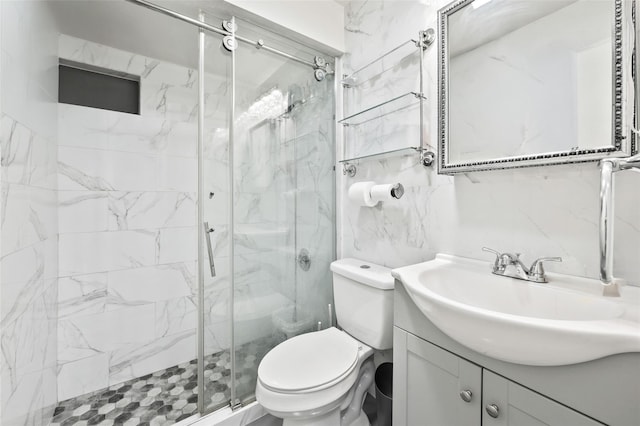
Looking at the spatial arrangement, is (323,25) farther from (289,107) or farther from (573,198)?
Answer: (573,198)

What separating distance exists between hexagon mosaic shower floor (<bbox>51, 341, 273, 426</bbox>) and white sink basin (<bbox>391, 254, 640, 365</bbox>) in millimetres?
1002

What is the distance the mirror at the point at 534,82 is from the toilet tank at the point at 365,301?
583mm

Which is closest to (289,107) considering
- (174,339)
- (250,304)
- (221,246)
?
(221,246)

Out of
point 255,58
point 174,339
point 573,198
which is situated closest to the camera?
point 573,198

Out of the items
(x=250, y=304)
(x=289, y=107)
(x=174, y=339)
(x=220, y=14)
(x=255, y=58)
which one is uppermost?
(x=220, y=14)

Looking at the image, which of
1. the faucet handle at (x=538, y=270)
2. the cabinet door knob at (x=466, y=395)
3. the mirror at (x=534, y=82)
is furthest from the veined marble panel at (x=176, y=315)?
the faucet handle at (x=538, y=270)

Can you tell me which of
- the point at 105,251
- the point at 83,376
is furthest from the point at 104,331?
the point at 105,251

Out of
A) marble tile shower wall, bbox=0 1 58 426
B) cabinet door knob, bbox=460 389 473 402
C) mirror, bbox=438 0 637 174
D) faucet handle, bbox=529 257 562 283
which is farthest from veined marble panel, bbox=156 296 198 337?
faucet handle, bbox=529 257 562 283

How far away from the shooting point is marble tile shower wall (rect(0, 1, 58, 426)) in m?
0.89

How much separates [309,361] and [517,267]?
3.03 feet

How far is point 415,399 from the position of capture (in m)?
0.93

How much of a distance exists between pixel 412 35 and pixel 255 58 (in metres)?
0.82

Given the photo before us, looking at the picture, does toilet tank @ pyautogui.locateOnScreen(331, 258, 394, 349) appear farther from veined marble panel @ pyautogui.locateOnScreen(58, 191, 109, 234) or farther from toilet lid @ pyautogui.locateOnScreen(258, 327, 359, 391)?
veined marble panel @ pyautogui.locateOnScreen(58, 191, 109, 234)

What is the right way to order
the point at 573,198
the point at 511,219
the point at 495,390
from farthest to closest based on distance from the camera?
the point at 511,219 < the point at 573,198 < the point at 495,390
